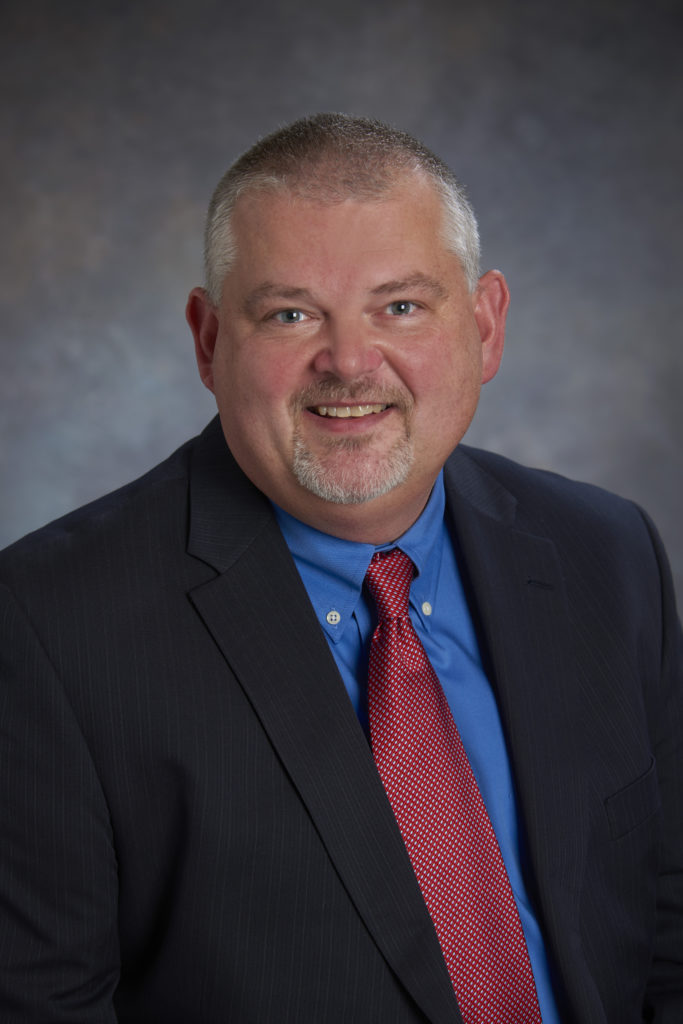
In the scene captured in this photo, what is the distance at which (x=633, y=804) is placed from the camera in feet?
8.58

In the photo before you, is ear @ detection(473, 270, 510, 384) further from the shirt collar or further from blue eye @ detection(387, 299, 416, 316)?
the shirt collar

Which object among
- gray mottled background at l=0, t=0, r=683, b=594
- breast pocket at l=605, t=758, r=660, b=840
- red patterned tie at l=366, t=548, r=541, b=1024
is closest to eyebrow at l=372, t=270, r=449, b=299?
red patterned tie at l=366, t=548, r=541, b=1024


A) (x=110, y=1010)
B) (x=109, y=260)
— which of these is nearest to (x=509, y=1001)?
(x=110, y=1010)

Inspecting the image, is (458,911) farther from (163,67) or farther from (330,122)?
(163,67)

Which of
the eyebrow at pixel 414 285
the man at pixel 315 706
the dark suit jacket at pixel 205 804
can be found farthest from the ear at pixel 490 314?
the dark suit jacket at pixel 205 804

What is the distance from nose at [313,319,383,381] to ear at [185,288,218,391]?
0.29 m

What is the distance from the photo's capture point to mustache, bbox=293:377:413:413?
228 centimetres

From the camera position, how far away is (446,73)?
4676 millimetres

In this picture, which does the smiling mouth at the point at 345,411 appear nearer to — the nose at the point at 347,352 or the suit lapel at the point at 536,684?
the nose at the point at 347,352

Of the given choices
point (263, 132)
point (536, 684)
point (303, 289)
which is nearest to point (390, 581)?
point (536, 684)

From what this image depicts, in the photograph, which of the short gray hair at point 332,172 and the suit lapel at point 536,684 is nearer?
the short gray hair at point 332,172

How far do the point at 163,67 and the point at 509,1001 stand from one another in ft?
11.6

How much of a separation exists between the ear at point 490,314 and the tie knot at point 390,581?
411mm

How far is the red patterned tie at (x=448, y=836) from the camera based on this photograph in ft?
7.49
